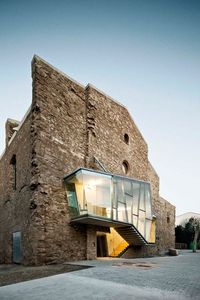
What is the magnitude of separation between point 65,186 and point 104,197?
220 cm

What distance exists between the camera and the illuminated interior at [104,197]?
1230 centimetres

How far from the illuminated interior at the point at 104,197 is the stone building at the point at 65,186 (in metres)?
0.05

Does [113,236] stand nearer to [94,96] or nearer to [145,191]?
[145,191]

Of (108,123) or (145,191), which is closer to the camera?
(145,191)

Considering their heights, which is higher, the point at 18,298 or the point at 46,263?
the point at 18,298

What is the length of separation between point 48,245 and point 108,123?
958 cm

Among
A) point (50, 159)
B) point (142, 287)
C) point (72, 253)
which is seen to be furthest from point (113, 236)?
point (142, 287)

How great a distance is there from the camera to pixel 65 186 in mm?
12789

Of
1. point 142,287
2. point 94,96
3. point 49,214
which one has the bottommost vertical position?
point 142,287

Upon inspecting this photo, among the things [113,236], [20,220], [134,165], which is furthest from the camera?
[134,165]

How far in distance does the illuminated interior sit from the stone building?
52mm

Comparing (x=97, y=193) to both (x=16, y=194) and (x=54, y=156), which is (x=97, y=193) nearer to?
(x=54, y=156)

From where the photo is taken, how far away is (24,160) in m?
13.4

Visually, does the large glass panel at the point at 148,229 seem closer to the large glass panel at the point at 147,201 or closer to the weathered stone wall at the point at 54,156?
the large glass panel at the point at 147,201
